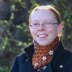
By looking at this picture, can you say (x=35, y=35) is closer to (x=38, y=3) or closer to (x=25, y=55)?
(x=25, y=55)

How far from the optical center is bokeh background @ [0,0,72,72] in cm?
645

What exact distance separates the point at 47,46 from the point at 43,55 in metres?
0.09

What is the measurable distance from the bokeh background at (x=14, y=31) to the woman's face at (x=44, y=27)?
272 centimetres

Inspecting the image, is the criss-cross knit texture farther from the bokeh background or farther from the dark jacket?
the bokeh background

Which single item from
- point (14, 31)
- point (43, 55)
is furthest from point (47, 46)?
point (14, 31)

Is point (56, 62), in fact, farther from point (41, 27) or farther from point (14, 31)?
point (14, 31)

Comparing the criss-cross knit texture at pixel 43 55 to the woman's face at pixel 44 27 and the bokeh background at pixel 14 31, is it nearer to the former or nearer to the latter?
the woman's face at pixel 44 27

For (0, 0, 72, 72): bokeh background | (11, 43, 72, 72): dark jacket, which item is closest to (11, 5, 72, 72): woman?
(11, 43, 72, 72): dark jacket

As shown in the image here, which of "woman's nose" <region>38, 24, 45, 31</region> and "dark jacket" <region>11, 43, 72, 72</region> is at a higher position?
"woman's nose" <region>38, 24, 45, 31</region>

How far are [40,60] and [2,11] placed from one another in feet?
14.6

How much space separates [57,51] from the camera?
3.21 metres

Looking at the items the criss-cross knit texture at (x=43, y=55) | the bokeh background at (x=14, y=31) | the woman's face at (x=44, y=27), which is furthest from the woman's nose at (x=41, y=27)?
the bokeh background at (x=14, y=31)

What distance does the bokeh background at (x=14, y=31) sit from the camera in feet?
21.2

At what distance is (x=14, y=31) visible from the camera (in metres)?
7.02
